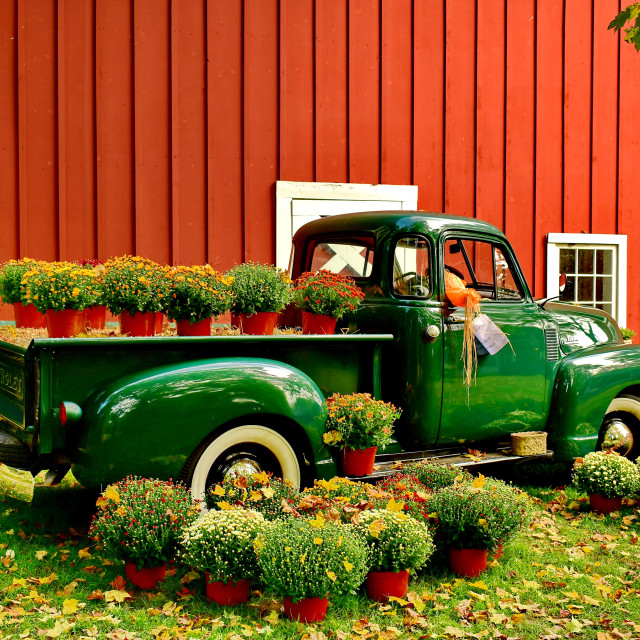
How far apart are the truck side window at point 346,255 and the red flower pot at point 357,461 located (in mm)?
1244

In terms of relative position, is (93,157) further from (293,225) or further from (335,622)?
(335,622)

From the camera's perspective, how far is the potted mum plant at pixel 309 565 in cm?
304

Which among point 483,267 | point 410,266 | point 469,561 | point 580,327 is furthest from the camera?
point 580,327

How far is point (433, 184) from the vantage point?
8242mm

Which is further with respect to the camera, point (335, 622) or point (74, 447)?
point (74, 447)

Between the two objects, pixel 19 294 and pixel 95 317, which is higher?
pixel 19 294

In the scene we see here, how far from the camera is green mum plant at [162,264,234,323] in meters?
3.96

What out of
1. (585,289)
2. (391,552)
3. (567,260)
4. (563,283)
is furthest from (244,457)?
(585,289)

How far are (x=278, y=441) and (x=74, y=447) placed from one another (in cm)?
102

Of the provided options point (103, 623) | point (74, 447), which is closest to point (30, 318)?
point (74, 447)

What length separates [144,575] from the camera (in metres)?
3.37

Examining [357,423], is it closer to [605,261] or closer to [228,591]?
[228,591]

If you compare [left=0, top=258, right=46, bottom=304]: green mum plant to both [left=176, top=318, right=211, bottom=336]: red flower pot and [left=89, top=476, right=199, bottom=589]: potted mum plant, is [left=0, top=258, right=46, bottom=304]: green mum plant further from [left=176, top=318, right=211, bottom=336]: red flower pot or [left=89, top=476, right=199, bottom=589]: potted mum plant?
[left=89, top=476, right=199, bottom=589]: potted mum plant

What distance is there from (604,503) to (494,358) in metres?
1.14
